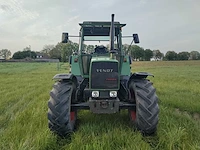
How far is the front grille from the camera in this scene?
11.7 feet

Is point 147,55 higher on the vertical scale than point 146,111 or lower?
higher

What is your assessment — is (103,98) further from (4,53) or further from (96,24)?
(4,53)

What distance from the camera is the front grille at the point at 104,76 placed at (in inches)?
140

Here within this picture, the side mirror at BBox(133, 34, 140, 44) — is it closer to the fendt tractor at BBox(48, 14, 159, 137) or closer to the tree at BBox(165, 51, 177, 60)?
the fendt tractor at BBox(48, 14, 159, 137)

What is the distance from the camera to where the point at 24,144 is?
2.82m

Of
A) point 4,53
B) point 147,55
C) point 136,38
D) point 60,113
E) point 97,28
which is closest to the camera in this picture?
point 60,113

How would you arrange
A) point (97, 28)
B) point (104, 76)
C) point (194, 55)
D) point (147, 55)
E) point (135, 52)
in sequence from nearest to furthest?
point (104, 76) < point (97, 28) < point (135, 52) < point (147, 55) < point (194, 55)

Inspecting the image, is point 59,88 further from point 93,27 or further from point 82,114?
point 93,27

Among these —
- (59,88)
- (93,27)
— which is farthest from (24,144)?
(93,27)

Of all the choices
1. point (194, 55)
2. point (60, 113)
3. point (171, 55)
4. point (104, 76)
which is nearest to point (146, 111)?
point (104, 76)

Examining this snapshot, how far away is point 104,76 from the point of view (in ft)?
11.7

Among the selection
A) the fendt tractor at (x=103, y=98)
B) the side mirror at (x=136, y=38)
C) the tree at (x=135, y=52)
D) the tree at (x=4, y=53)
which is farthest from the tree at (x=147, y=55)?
the tree at (x=4, y=53)

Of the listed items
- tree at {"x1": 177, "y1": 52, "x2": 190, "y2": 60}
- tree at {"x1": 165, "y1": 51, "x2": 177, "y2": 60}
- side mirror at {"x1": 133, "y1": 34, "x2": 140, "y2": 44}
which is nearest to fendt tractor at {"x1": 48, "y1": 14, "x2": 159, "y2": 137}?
side mirror at {"x1": 133, "y1": 34, "x2": 140, "y2": 44}

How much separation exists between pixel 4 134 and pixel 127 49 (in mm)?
3513
